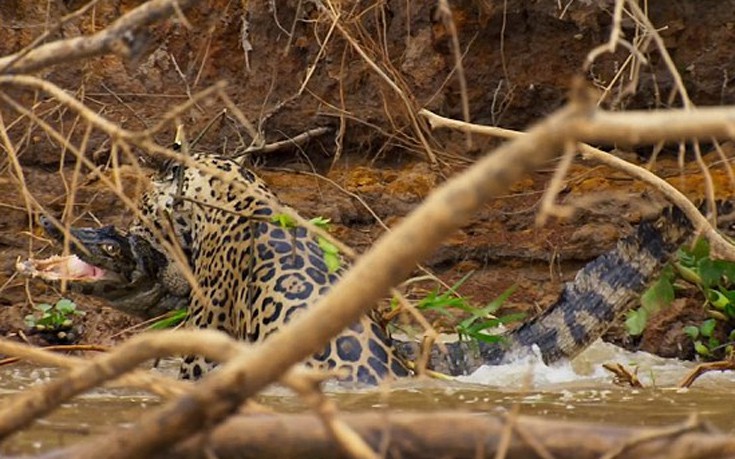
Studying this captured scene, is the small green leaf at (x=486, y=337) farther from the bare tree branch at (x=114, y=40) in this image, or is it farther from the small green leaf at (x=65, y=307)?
the bare tree branch at (x=114, y=40)

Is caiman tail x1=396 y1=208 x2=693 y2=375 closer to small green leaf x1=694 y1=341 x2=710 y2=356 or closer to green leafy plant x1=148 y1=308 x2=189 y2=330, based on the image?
small green leaf x1=694 y1=341 x2=710 y2=356

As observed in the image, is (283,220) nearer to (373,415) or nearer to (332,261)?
(332,261)

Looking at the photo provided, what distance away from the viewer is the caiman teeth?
20.8 ft

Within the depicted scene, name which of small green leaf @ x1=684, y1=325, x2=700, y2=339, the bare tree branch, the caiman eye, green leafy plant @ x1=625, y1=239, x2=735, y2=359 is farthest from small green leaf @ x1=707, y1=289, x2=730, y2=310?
the bare tree branch

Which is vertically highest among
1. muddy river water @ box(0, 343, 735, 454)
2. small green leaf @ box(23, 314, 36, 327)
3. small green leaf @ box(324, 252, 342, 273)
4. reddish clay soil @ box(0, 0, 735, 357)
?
reddish clay soil @ box(0, 0, 735, 357)

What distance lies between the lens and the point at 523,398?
5332 millimetres

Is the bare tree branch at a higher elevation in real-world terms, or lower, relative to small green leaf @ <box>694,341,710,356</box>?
higher

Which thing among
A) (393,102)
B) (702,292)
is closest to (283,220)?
(702,292)

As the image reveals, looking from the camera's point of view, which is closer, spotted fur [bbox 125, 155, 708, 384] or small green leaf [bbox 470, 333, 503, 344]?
spotted fur [bbox 125, 155, 708, 384]

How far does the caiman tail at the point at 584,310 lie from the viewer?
6.73 metres

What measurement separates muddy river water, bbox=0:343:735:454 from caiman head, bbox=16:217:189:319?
488 mm

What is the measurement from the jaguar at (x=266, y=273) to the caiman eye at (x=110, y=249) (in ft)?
0.04

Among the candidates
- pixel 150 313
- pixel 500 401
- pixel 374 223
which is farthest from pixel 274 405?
pixel 374 223

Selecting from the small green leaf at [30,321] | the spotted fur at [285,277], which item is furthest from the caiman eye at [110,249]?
the small green leaf at [30,321]
